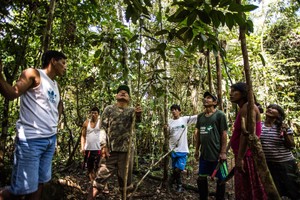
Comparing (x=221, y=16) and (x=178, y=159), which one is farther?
(x=178, y=159)

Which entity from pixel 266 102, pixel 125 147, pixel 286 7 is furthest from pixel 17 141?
pixel 286 7

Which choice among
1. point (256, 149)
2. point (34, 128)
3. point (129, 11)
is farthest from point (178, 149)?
point (129, 11)

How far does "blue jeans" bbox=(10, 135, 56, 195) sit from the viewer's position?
212 centimetres

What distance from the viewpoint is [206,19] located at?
194cm

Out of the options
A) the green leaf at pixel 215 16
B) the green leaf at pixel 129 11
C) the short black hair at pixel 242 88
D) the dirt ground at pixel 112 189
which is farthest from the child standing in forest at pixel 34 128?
the short black hair at pixel 242 88

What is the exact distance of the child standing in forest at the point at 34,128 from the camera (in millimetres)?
2129

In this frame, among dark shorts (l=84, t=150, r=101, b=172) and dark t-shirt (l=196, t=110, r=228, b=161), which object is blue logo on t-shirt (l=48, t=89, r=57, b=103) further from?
dark shorts (l=84, t=150, r=101, b=172)

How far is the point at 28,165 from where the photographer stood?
2.17 meters

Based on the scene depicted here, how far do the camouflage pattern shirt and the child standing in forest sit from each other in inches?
51.0

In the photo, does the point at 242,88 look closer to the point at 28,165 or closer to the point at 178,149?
the point at 28,165

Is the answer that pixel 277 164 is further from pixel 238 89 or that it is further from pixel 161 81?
pixel 161 81

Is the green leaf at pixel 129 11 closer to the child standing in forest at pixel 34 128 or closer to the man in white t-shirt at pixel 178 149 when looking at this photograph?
the child standing in forest at pixel 34 128

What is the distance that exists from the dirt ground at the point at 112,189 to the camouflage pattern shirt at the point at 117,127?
0.84 m

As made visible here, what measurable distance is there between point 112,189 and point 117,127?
1926mm
